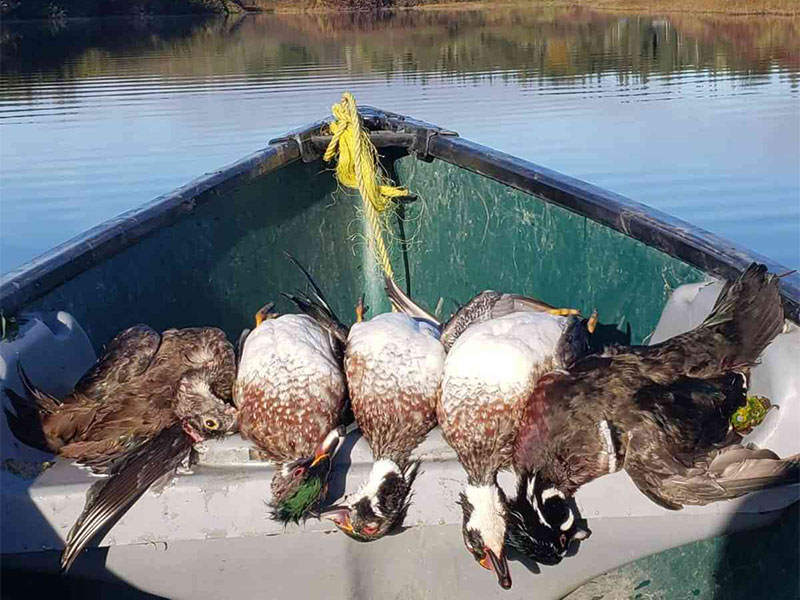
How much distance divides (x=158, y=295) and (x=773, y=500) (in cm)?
285

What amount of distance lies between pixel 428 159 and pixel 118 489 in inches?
143

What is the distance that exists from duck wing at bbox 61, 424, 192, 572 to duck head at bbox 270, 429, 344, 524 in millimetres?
337

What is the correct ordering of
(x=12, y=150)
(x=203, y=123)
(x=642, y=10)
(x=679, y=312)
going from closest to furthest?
(x=679, y=312) → (x=12, y=150) → (x=203, y=123) → (x=642, y=10)

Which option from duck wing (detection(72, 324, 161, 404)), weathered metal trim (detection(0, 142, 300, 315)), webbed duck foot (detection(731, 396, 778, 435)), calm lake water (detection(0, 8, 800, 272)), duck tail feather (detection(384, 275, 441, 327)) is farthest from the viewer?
calm lake water (detection(0, 8, 800, 272))

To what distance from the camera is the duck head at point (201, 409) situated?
2.91 metres

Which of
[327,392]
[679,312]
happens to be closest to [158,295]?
[327,392]

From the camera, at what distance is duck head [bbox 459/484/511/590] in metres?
2.61

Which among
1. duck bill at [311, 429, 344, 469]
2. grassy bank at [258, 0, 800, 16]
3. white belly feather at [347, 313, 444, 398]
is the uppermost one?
grassy bank at [258, 0, 800, 16]

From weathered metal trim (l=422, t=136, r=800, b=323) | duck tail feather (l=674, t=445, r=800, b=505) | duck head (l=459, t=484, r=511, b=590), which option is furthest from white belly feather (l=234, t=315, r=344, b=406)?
weathered metal trim (l=422, t=136, r=800, b=323)

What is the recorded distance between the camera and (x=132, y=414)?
310 cm

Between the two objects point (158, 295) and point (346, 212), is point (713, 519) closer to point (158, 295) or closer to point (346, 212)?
point (158, 295)

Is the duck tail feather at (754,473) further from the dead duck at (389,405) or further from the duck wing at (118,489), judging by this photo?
the duck wing at (118,489)

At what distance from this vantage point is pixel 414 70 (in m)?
24.6

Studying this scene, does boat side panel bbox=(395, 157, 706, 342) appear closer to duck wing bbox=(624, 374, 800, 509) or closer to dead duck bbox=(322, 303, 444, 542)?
duck wing bbox=(624, 374, 800, 509)
